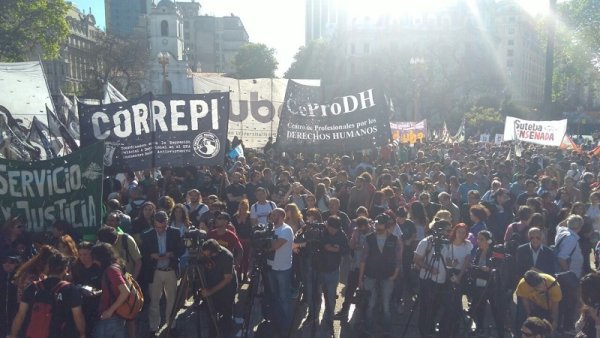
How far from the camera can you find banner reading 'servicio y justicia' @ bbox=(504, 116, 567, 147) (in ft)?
61.1

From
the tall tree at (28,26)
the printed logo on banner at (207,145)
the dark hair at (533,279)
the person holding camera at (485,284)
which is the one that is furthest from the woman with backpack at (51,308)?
the tall tree at (28,26)

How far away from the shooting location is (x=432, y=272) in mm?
6660

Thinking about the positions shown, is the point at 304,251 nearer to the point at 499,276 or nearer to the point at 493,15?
the point at 499,276

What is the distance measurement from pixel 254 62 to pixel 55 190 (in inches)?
3513

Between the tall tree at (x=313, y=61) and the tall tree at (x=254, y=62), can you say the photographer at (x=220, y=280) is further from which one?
the tall tree at (x=254, y=62)

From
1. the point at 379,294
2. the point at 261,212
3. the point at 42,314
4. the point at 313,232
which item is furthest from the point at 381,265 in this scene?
the point at 42,314

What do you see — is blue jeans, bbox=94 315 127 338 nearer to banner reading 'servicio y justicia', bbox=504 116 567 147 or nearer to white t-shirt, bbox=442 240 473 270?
white t-shirt, bbox=442 240 473 270

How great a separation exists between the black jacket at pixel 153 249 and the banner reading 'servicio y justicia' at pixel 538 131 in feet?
50.2

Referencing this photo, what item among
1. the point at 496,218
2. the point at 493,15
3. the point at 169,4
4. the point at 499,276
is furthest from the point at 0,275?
the point at 493,15

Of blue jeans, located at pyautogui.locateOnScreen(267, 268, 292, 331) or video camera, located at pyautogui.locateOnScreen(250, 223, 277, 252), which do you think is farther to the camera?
blue jeans, located at pyautogui.locateOnScreen(267, 268, 292, 331)

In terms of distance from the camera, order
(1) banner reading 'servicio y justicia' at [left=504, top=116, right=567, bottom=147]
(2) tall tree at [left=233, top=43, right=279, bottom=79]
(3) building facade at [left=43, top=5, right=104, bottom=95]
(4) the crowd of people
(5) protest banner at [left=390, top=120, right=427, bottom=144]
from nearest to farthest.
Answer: (4) the crowd of people, (1) banner reading 'servicio y justicia' at [left=504, top=116, right=567, bottom=147], (5) protest banner at [left=390, top=120, right=427, bottom=144], (3) building facade at [left=43, top=5, right=104, bottom=95], (2) tall tree at [left=233, top=43, right=279, bottom=79]

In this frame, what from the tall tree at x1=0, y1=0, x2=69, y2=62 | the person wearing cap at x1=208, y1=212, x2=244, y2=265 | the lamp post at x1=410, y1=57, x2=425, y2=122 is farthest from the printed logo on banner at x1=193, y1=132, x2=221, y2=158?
the tall tree at x1=0, y1=0, x2=69, y2=62

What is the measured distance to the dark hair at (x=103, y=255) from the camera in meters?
5.24

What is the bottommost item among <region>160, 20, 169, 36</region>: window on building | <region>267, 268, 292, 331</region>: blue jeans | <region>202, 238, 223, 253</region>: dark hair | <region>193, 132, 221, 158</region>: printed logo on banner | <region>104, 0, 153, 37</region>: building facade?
<region>267, 268, 292, 331</region>: blue jeans
